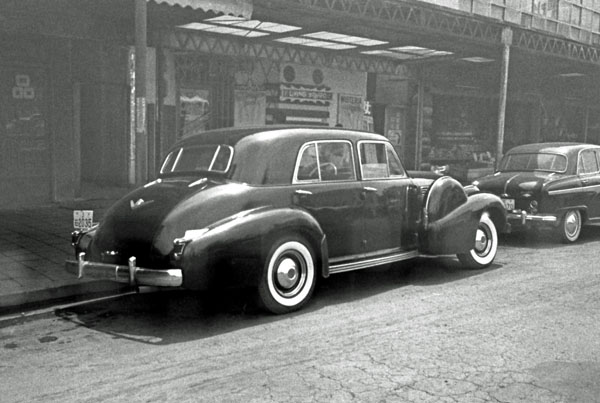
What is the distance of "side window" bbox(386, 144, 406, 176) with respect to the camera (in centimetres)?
719

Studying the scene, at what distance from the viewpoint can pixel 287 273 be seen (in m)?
5.82

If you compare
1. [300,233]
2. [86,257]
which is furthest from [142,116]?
[300,233]

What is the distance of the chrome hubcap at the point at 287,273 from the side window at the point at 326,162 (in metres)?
0.86

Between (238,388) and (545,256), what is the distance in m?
6.02

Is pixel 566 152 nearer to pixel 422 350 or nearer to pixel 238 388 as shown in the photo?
pixel 422 350

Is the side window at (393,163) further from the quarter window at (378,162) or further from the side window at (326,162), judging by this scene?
the side window at (326,162)

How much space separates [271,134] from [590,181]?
20.8 ft

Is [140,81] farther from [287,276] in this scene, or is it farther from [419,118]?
[419,118]

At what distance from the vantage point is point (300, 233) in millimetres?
5938

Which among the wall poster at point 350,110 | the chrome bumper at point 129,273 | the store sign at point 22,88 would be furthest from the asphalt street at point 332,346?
the wall poster at point 350,110

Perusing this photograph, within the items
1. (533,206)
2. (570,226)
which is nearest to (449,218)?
(533,206)

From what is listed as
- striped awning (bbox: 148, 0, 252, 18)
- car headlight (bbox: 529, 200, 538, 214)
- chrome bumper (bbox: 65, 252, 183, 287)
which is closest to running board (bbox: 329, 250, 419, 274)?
chrome bumper (bbox: 65, 252, 183, 287)

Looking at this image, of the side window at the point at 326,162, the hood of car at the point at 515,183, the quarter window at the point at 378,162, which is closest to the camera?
the side window at the point at 326,162

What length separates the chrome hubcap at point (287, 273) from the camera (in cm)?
579
